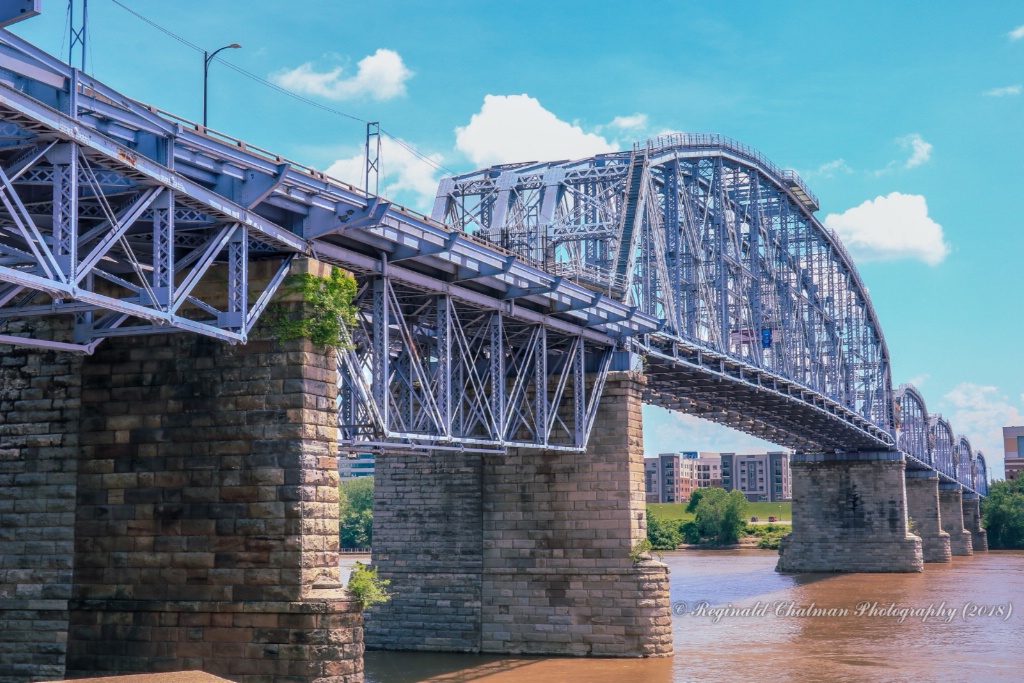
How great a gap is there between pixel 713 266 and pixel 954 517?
3257 inches

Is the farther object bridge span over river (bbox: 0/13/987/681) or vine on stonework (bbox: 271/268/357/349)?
vine on stonework (bbox: 271/268/357/349)

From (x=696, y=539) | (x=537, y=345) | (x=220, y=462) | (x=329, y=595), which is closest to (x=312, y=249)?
(x=220, y=462)

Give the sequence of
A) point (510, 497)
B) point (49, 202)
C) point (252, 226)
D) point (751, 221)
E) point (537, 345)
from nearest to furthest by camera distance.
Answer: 1. point (49, 202)
2. point (252, 226)
3. point (537, 345)
4. point (510, 497)
5. point (751, 221)

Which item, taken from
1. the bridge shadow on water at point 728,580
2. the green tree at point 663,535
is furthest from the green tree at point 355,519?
the bridge shadow on water at point 728,580

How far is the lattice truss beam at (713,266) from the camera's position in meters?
50.7

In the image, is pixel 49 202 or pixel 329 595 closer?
pixel 49 202

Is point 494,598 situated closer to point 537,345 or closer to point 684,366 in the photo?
point 537,345

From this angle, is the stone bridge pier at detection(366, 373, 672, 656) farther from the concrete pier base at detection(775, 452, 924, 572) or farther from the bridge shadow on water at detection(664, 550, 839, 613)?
the concrete pier base at detection(775, 452, 924, 572)

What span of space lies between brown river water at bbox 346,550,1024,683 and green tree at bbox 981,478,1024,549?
7088 centimetres

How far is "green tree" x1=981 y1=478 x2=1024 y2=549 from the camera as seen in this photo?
497 ft

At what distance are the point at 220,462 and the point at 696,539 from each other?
144483 mm

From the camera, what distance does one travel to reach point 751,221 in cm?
7631

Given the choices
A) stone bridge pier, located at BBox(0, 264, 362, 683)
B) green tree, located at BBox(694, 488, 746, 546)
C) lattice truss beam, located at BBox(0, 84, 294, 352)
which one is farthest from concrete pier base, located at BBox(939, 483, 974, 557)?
lattice truss beam, located at BBox(0, 84, 294, 352)

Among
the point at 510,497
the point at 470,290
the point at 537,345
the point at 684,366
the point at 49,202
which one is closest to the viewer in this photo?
the point at 49,202
